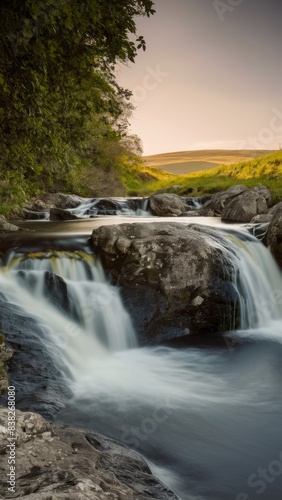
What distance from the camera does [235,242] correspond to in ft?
35.3

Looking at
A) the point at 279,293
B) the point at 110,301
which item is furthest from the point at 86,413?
the point at 279,293

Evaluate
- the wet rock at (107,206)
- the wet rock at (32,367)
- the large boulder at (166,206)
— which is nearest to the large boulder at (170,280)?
the wet rock at (32,367)

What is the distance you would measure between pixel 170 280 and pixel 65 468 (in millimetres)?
5923

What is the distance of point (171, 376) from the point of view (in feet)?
20.8

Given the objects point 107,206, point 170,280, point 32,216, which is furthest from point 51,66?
point 107,206

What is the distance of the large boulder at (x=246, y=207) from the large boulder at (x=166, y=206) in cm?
400

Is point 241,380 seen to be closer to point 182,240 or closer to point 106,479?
point 182,240

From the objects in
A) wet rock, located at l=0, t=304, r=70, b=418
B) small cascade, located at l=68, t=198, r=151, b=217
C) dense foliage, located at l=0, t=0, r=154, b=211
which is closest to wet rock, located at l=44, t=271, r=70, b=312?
wet rock, located at l=0, t=304, r=70, b=418

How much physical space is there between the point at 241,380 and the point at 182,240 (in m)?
3.32

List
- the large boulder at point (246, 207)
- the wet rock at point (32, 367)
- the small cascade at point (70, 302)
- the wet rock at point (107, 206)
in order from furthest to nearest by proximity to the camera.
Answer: the wet rock at point (107, 206) < the large boulder at point (246, 207) < the small cascade at point (70, 302) < the wet rock at point (32, 367)

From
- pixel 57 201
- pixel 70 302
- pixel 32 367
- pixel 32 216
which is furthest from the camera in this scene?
pixel 57 201

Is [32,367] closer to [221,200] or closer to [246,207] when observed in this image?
[246,207]

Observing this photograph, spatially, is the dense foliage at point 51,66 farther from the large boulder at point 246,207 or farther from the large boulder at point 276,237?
the large boulder at point 246,207

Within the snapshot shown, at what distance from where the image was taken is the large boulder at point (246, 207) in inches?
707
